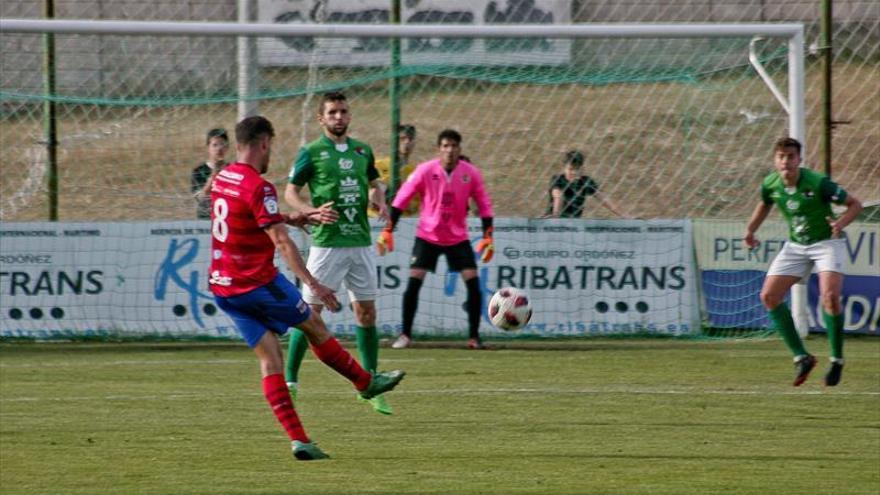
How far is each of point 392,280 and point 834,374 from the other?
5.37 meters

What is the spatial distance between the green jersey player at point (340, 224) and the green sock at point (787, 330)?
11.6ft

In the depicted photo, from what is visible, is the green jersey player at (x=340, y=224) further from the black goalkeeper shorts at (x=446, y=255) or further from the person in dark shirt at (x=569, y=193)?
the person in dark shirt at (x=569, y=193)

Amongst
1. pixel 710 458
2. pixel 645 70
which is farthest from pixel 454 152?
pixel 710 458

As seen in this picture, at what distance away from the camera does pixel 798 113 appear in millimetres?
15594

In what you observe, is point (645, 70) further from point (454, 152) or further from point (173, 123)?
point (173, 123)

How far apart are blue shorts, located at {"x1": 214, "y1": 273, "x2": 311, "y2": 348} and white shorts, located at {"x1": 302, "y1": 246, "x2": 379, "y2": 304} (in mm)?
2361

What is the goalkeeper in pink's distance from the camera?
15.1 metres

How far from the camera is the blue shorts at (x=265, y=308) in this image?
8.89 metres

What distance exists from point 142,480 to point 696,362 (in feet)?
23.2

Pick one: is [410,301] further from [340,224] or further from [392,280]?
[340,224]

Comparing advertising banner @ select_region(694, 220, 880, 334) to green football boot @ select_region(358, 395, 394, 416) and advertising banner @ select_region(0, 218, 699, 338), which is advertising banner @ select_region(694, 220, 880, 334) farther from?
green football boot @ select_region(358, 395, 394, 416)

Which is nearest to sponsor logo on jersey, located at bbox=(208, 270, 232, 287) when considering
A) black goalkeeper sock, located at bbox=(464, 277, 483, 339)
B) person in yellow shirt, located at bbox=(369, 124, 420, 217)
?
black goalkeeper sock, located at bbox=(464, 277, 483, 339)

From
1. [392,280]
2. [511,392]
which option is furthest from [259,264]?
[392,280]

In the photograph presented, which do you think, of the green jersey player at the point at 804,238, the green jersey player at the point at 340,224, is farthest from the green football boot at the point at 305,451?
the green jersey player at the point at 804,238
